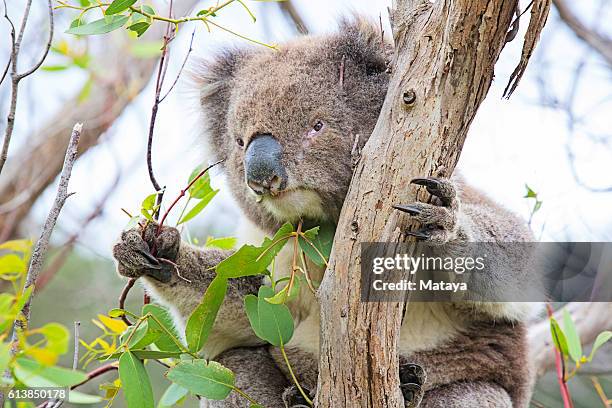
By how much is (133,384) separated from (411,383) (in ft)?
2.88

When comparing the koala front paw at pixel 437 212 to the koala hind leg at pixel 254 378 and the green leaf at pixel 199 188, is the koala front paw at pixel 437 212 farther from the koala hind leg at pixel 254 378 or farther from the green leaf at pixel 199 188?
the koala hind leg at pixel 254 378

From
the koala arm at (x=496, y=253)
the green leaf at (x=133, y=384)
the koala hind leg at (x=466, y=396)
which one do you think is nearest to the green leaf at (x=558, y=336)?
the koala arm at (x=496, y=253)

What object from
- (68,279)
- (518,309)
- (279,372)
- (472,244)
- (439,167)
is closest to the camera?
(439,167)

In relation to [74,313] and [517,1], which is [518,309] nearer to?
[517,1]

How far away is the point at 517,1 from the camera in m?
1.81

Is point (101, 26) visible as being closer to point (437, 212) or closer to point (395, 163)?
point (395, 163)

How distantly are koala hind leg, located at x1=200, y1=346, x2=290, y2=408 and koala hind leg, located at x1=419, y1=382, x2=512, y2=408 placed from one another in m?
0.58

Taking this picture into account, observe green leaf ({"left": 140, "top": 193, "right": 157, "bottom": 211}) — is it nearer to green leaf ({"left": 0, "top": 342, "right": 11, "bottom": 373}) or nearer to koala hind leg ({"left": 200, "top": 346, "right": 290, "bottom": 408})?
koala hind leg ({"left": 200, "top": 346, "right": 290, "bottom": 408})

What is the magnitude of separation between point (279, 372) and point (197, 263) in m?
0.58

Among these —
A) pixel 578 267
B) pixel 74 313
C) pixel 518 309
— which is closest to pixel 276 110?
pixel 518 309

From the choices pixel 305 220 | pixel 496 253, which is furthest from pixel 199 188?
pixel 496 253

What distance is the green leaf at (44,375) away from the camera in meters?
1.30

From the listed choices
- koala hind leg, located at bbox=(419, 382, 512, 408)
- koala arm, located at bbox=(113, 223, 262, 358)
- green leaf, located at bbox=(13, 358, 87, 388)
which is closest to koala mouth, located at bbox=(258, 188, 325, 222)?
koala arm, located at bbox=(113, 223, 262, 358)

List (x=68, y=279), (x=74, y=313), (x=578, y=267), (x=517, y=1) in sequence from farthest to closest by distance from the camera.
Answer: (x=68, y=279)
(x=74, y=313)
(x=578, y=267)
(x=517, y=1)
